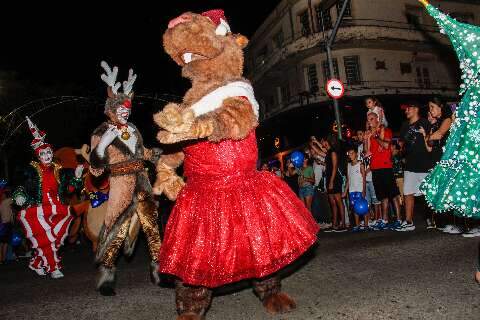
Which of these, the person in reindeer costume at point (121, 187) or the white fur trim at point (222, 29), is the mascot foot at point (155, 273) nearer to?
the person in reindeer costume at point (121, 187)

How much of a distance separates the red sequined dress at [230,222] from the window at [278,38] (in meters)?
24.7

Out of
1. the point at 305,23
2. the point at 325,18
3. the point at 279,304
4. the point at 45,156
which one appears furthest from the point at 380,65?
the point at 279,304

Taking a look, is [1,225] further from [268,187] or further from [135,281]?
[268,187]

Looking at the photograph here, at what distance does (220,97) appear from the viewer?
8.50ft

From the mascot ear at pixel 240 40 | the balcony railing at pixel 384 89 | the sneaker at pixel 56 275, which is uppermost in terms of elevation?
the balcony railing at pixel 384 89

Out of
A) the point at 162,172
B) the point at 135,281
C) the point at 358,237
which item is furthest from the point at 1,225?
the point at 358,237

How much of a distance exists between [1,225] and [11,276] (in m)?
2.23

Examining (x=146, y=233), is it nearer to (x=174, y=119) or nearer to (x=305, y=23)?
(x=174, y=119)

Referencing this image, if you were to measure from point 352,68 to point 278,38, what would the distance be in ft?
22.1

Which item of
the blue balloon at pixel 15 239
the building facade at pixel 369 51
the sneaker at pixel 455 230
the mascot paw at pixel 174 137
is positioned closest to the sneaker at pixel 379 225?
the sneaker at pixel 455 230

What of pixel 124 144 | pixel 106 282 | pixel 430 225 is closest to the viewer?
pixel 106 282

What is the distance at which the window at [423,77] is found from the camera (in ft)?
76.1

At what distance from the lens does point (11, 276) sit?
19.9ft

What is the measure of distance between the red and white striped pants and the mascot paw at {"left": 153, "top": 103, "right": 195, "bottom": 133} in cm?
380
